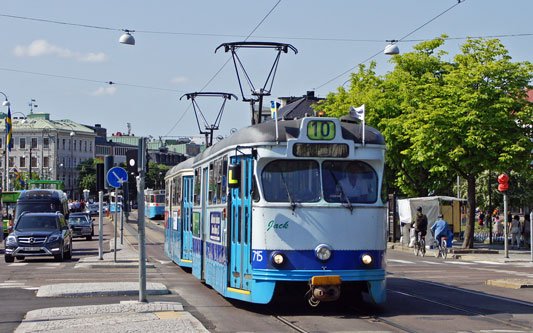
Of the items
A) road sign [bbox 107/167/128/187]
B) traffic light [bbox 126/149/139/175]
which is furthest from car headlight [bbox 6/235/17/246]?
traffic light [bbox 126/149/139/175]

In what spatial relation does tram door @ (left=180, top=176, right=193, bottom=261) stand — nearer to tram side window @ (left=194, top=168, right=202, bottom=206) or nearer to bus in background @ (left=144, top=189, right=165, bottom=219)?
tram side window @ (left=194, top=168, right=202, bottom=206)

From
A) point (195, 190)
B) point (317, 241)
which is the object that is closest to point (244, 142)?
point (317, 241)

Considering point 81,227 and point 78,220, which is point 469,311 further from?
point 78,220

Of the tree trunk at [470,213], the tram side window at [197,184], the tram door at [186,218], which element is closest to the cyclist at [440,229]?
the tree trunk at [470,213]

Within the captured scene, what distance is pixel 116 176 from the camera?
2511cm

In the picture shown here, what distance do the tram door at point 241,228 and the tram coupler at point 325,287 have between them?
1097 mm

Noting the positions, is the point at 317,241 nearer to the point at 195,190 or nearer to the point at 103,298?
the point at 103,298

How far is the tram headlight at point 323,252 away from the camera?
1284 cm

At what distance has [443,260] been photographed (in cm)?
3194

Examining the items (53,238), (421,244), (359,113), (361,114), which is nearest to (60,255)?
(53,238)

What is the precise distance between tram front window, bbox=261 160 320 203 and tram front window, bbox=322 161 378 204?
0.17 meters

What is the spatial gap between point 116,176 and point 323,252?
43.8 ft

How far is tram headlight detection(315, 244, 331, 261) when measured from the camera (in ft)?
42.1

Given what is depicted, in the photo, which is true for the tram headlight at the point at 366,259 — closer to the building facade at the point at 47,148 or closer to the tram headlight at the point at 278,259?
the tram headlight at the point at 278,259
